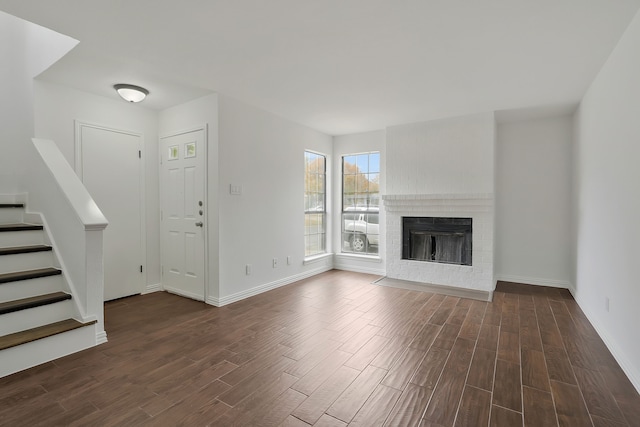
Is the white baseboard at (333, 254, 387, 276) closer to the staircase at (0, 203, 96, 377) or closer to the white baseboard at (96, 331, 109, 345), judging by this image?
the white baseboard at (96, 331, 109, 345)

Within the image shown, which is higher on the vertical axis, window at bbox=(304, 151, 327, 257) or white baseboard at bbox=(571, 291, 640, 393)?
window at bbox=(304, 151, 327, 257)

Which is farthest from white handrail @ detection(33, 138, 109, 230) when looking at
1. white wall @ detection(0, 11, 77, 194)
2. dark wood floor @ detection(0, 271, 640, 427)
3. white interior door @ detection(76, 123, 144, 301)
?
dark wood floor @ detection(0, 271, 640, 427)

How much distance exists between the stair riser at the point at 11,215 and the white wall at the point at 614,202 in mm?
5407

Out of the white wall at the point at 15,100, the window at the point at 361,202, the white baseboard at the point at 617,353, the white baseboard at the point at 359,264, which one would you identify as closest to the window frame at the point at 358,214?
the window at the point at 361,202

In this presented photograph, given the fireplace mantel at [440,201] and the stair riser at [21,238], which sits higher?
the fireplace mantel at [440,201]

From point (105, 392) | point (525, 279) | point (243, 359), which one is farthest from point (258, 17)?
point (525, 279)

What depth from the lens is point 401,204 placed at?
4.81 meters

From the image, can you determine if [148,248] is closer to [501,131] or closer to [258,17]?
[258,17]

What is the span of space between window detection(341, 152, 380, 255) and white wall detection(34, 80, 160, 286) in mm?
3068

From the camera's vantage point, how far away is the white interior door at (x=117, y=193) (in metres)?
3.58

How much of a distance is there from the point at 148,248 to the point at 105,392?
96.4 inches

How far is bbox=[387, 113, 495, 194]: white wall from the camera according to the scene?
4.24 m

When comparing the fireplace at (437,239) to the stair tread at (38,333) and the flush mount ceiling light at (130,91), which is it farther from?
the stair tread at (38,333)

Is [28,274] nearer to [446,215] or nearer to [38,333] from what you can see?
[38,333]
